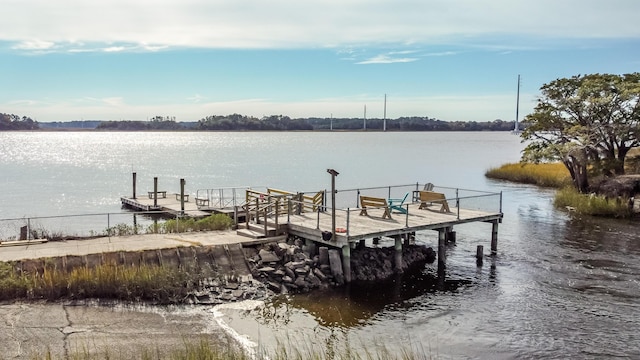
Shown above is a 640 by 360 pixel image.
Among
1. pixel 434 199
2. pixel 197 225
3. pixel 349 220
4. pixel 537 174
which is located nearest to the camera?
pixel 197 225

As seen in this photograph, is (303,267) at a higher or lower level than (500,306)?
higher

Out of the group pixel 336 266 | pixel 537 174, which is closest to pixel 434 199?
pixel 336 266

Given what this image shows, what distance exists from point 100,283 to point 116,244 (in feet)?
9.66

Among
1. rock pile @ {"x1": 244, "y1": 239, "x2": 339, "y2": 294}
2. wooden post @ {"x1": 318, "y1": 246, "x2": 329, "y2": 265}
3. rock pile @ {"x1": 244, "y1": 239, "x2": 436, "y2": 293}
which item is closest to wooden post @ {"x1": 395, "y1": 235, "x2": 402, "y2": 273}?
rock pile @ {"x1": 244, "y1": 239, "x2": 436, "y2": 293}

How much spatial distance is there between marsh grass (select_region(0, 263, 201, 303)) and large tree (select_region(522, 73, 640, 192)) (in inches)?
1254

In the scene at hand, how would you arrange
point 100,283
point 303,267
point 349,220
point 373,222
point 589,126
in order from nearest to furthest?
1. point 100,283
2. point 303,267
3. point 373,222
4. point 349,220
5. point 589,126

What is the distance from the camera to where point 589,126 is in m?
41.2

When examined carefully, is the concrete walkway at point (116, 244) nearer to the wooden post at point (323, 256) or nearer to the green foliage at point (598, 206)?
the wooden post at point (323, 256)

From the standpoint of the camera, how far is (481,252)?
2362 centimetres

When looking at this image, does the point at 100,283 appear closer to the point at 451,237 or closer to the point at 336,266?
the point at 336,266

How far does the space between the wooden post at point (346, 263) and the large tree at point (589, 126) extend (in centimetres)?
2595

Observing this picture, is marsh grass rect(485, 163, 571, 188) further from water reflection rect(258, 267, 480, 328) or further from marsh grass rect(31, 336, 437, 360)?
marsh grass rect(31, 336, 437, 360)

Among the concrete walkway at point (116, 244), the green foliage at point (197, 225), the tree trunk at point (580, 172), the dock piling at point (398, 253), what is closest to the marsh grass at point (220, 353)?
the concrete walkway at point (116, 244)

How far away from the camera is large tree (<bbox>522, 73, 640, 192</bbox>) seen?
39.3 meters
